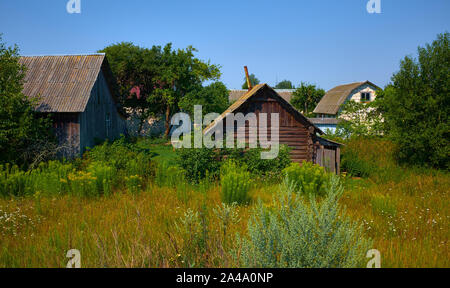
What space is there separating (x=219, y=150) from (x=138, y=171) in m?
3.27

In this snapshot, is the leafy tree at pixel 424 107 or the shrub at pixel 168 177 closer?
the shrub at pixel 168 177

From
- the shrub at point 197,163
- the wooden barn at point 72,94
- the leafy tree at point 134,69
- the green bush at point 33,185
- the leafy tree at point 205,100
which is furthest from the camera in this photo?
the leafy tree at point 134,69

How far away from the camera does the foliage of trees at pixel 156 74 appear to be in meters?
27.9

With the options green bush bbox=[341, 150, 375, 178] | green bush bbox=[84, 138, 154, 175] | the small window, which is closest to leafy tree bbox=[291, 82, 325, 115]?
the small window

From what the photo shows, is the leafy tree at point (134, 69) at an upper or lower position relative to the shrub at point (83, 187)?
upper

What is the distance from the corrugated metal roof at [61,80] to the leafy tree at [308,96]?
32956 millimetres

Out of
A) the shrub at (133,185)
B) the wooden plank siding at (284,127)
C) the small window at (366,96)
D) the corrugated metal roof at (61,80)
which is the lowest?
the shrub at (133,185)

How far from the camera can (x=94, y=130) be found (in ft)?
55.5

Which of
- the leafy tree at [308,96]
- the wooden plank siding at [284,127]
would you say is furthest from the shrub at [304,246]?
the leafy tree at [308,96]

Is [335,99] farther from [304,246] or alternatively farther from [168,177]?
A: [304,246]

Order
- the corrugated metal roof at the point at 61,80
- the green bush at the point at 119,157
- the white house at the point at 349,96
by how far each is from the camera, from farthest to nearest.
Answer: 1. the white house at the point at 349,96
2. the corrugated metal roof at the point at 61,80
3. the green bush at the point at 119,157

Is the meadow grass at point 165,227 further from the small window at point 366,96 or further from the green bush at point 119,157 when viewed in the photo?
the small window at point 366,96
